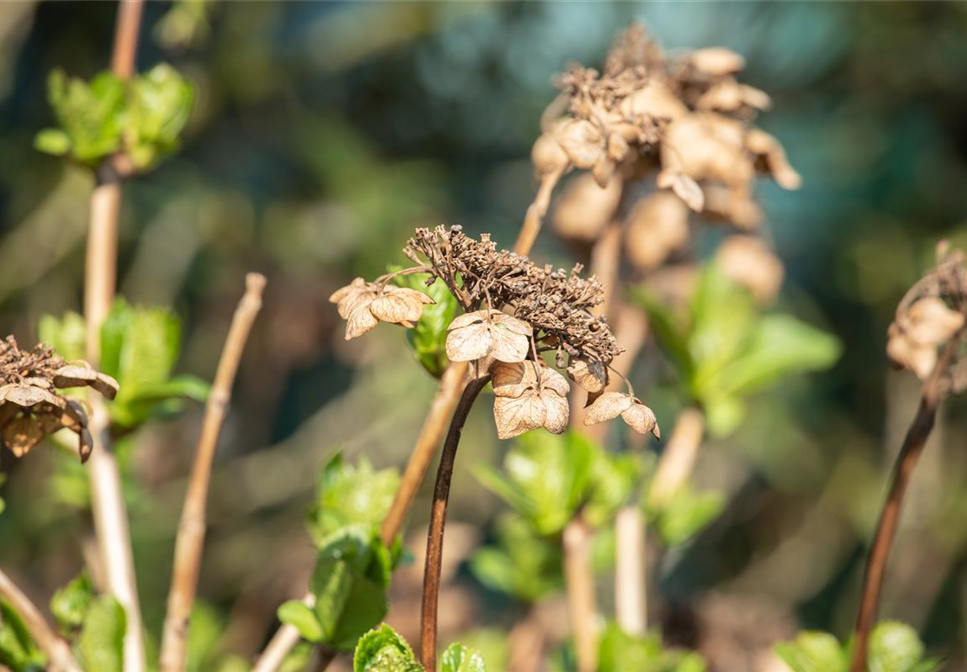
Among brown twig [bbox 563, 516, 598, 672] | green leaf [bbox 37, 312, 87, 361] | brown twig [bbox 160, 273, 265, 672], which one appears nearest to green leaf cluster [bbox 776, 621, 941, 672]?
brown twig [bbox 563, 516, 598, 672]

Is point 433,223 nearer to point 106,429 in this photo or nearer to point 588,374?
point 106,429

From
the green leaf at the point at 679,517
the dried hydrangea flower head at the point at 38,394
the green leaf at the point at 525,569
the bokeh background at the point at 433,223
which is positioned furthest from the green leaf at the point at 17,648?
the bokeh background at the point at 433,223

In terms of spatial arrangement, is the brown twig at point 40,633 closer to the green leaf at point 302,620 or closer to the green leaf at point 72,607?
the green leaf at point 72,607

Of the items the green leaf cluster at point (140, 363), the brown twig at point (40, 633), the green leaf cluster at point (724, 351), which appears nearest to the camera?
Answer: the brown twig at point (40, 633)

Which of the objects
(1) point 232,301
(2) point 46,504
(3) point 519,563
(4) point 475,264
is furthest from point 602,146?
(1) point 232,301

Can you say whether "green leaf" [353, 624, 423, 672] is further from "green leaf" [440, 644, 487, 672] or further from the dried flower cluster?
the dried flower cluster

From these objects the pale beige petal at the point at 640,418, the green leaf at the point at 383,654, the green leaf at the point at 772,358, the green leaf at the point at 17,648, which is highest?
the green leaf at the point at 772,358

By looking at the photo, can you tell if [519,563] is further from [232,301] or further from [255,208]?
[255,208]

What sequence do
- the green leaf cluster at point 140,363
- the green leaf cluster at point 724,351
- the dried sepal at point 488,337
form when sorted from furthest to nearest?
the green leaf cluster at point 724,351 < the green leaf cluster at point 140,363 < the dried sepal at point 488,337
